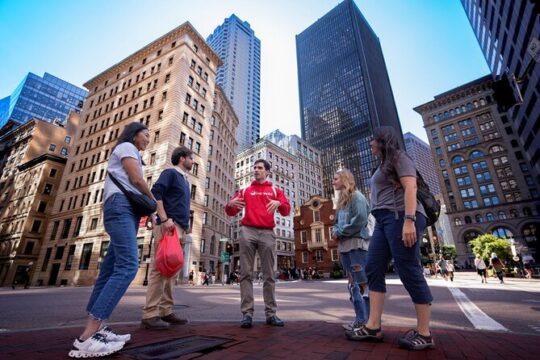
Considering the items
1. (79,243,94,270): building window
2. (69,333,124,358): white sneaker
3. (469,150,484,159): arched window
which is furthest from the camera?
(469,150,484,159): arched window

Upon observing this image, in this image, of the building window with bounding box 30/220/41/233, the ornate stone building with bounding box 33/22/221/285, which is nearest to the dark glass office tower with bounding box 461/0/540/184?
the ornate stone building with bounding box 33/22/221/285

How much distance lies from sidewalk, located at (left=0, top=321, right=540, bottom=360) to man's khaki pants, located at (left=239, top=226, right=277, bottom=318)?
0.43 m

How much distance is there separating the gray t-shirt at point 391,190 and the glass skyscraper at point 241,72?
3612 inches

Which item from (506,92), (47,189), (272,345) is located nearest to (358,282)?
(272,345)

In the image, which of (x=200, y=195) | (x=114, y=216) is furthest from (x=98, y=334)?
(x=200, y=195)

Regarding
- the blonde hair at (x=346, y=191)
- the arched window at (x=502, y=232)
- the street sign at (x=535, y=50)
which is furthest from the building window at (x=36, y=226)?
the arched window at (x=502, y=232)

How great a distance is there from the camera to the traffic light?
6266mm

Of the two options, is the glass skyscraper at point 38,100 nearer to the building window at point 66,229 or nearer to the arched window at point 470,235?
the building window at point 66,229

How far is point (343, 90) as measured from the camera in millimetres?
118688

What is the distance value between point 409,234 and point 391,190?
57cm

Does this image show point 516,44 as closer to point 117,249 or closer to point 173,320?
point 173,320

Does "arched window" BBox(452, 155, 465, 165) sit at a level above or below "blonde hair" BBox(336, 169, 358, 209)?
above

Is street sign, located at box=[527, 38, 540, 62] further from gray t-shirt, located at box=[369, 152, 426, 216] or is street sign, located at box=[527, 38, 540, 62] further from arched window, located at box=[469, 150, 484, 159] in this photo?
arched window, located at box=[469, 150, 484, 159]

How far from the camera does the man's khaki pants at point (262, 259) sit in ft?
11.8
